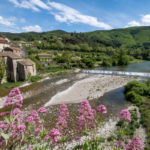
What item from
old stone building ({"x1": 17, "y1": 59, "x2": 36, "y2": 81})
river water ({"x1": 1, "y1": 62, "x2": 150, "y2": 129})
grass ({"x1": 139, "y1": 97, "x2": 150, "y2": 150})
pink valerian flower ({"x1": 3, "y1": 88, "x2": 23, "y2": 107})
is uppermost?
pink valerian flower ({"x1": 3, "y1": 88, "x2": 23, "y2": 107})

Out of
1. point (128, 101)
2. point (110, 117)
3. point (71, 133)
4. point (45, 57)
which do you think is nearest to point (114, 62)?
point (45, 57)

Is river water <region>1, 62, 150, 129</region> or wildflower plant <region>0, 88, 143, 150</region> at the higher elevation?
wildflower plant <region>0, 88, 143, 150</region>

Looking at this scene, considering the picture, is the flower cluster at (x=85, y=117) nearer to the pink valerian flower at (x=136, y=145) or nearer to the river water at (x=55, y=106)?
the pink valerian flower at (x=136, y=145)

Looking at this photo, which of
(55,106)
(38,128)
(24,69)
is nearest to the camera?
(38,128)

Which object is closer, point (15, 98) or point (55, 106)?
point (15, 98)

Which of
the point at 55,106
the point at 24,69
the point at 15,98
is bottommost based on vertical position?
the point at 55,106

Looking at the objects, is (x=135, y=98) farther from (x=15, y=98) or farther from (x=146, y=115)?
(x=15, y=98)

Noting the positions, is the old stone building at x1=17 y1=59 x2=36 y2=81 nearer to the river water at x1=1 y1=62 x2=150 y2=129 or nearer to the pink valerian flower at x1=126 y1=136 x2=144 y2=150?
the river water at x1=1 y1=62 x2=150 y2=129

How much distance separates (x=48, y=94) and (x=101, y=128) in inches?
537

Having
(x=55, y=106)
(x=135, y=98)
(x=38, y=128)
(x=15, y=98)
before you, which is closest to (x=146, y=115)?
(x=135, y=98)

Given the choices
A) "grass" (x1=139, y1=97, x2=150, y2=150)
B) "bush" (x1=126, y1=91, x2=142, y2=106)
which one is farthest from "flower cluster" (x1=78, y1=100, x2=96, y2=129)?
"bush" (x1=126, y1=91, x2=142, y2=106)

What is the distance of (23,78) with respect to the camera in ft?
94.6

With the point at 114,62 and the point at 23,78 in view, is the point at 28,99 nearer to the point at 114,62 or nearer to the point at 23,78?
the point at 23,78

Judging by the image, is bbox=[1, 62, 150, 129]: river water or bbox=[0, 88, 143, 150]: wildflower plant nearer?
bbox=[0, 88, 143, 150]: wildflower plant
